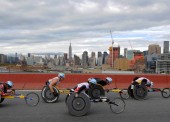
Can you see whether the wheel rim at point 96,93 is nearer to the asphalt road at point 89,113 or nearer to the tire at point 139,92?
the asphalt road at point 89,113

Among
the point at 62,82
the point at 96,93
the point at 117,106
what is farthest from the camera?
the point at 62,82

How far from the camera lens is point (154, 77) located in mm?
18797

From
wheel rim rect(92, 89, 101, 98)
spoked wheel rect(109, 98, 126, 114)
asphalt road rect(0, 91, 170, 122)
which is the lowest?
asphalt road rect(0, 91, 170, 122)

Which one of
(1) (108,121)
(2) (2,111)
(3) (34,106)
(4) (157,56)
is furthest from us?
(4) (157,56)

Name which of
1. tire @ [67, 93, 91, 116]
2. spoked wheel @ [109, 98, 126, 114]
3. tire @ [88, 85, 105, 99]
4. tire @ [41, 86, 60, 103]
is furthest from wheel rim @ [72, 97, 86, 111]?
tire @ [41, 86, 60, 103]

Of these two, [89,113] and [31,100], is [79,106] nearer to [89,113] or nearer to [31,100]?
[89,113]

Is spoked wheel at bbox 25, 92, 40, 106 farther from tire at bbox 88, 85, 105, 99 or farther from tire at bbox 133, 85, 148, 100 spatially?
tire at bbox 133, 85, 148, 100

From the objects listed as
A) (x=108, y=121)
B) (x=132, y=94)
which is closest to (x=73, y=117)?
(x=108, y=121)

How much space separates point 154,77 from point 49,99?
798 cm

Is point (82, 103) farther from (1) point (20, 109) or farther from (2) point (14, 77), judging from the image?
(2) point (14, 77)

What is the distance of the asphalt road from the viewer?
30.7 ft

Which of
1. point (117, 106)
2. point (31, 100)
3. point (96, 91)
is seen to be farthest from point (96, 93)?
point (31, 100)

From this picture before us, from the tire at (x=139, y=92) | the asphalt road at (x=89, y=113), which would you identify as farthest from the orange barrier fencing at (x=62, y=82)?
the asphalt road at (x=89, y=113)

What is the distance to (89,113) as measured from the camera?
410 inches
